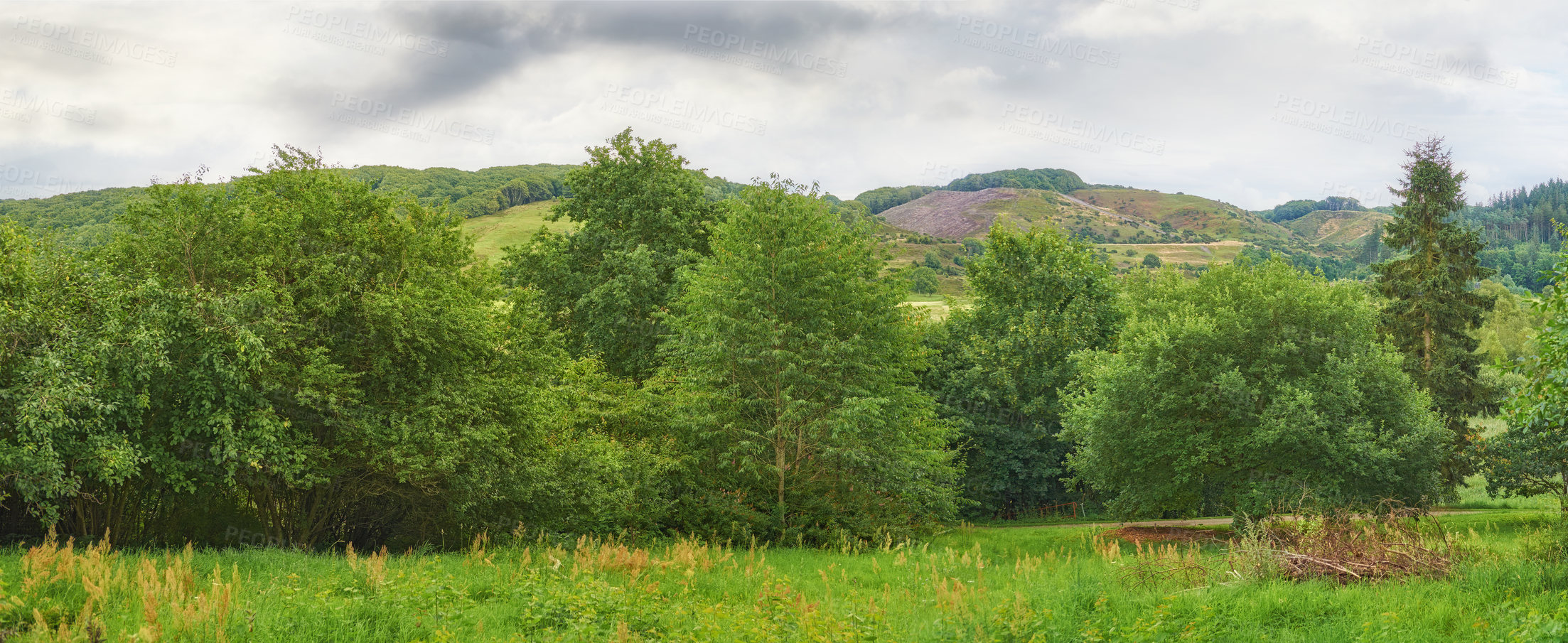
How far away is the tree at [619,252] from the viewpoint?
103 ft

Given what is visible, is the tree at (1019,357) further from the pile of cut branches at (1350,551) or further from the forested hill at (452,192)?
the pile of cut branches at (1350,551)

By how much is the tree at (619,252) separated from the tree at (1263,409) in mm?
15762

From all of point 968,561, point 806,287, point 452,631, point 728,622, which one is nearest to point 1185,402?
point 806,287

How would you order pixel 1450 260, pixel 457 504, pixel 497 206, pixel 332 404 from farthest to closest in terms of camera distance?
pixel 497 206 → pixel 1450 260 → pixel 457 504 → pixel 332 404

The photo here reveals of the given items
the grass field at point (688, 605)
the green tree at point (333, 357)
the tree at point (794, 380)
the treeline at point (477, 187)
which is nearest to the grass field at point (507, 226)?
the treeline at point (477, 187)

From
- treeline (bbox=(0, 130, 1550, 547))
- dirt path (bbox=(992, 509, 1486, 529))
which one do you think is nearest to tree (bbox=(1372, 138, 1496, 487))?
treeline (bbox=(0, 130, 1550, 547))

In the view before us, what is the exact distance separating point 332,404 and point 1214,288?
86.8 ft

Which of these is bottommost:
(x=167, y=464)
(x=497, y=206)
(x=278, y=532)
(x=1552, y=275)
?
Answer: (x=278, y=532)

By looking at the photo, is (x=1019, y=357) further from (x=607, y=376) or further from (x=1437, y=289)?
(x=607, y=376)

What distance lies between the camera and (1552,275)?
1286cm

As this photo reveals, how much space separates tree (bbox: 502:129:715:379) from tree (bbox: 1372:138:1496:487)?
30.7 meters

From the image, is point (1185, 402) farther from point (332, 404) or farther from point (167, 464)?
point (167, 464)

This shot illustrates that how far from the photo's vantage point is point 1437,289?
121 feet

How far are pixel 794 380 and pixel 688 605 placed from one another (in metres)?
12.9
